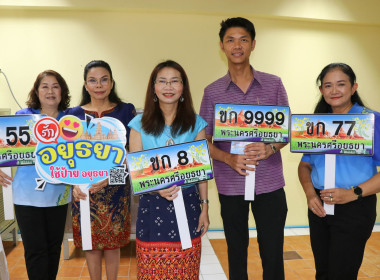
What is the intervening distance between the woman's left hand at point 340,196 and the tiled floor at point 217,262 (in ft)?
5.06

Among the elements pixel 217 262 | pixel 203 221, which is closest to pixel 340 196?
pixel 203 221

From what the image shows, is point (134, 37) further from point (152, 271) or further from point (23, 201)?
point (152, 271)

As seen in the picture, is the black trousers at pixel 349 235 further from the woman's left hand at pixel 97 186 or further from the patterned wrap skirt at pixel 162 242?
the woman's left hand at pixel 97 186

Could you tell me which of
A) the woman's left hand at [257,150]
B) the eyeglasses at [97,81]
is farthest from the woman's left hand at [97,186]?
the woman's left hand at [257,150]

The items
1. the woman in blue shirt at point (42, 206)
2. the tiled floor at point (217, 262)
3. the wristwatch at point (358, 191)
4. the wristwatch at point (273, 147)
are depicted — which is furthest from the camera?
the tiled floor at point (217, 262)

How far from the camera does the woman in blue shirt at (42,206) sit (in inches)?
75.5

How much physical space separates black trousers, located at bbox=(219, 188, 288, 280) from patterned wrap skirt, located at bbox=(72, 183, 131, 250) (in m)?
0.65

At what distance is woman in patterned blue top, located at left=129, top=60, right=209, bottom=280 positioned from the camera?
5.17ft

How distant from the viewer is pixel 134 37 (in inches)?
A: 148

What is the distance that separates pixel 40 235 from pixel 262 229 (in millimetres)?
1320

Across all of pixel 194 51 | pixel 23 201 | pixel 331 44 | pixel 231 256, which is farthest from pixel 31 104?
pixel 331 44

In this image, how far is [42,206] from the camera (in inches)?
75.7

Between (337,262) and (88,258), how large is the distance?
1491 mm

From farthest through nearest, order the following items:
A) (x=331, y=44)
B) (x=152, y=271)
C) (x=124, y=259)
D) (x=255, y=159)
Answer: (x=331, y=44), (x=124, y=259), (x=255, y=159), (x=152, y=271)
